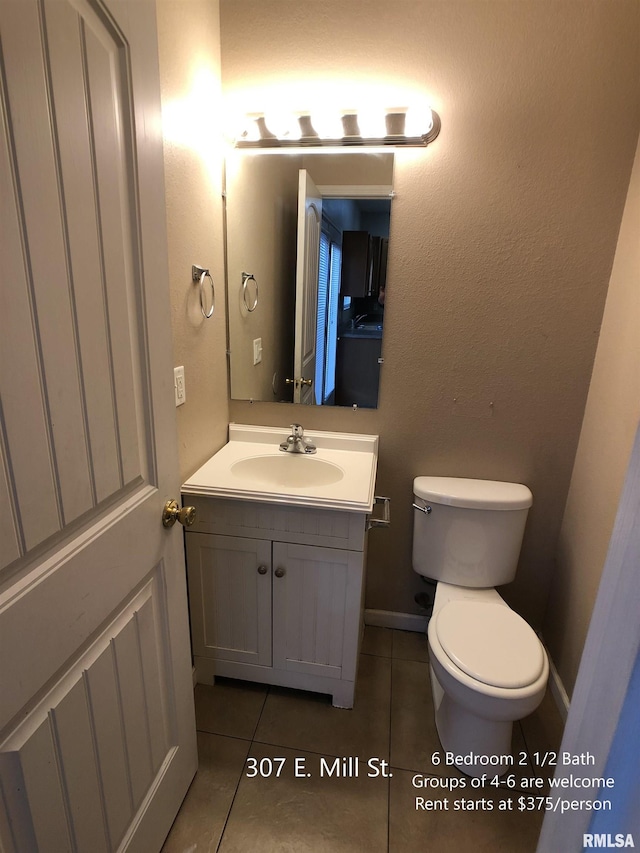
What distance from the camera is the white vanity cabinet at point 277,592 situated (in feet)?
4.62

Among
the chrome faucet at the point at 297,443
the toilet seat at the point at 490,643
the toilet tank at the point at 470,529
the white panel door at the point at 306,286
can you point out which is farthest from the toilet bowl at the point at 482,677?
the white panel door at the point at 306,286

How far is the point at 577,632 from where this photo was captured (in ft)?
5.12

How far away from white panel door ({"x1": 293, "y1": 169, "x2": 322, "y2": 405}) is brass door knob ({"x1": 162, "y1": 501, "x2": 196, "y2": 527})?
0.86 metres

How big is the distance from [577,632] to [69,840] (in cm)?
157

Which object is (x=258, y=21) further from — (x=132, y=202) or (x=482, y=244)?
(x=132, y=202)

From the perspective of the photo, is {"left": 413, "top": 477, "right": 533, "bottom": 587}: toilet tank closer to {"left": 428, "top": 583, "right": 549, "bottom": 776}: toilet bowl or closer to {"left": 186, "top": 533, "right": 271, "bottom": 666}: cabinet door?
{"left": 428, "top": 583, "right": 549, "bottom": 776}: toilet bowl

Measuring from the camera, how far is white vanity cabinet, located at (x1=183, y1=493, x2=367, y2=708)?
141 cm

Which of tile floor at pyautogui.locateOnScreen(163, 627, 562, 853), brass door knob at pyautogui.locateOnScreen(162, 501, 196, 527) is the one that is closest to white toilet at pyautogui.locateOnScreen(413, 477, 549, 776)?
tile floor at pyautogui.locateOnScreen(163, 627, 562, 853)

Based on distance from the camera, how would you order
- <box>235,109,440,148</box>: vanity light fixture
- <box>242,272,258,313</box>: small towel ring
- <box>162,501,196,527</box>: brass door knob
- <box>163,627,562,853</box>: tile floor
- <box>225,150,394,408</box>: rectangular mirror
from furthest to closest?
1. <box>242,272,258,313</box>: small towel ring
2. <box>225,150,394,408</box>: rectangular mirror
3. <box>235,109,440,148</box>: vanity light fixture
4. <box>163,627,562,853</box>: tile floor
5. <box>162,501,196,527</box>: brass door knob

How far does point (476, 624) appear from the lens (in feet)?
4.72

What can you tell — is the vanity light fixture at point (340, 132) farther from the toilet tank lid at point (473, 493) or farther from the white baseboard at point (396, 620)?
the white baseboard at point (396, 620)

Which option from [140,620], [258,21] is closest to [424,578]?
[140,620]

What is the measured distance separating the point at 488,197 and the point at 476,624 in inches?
56.7

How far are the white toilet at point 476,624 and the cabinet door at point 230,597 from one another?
0.58 metres
